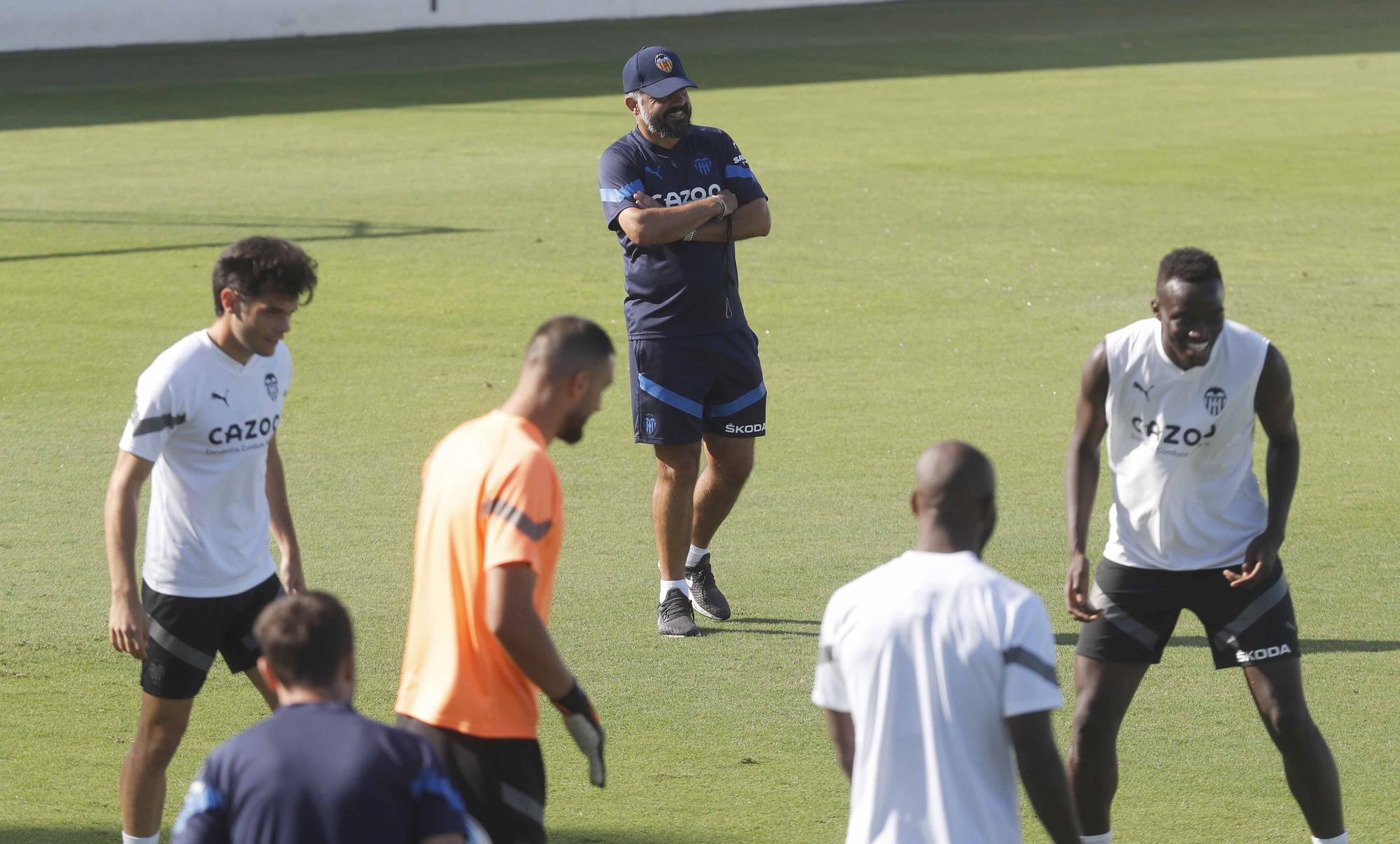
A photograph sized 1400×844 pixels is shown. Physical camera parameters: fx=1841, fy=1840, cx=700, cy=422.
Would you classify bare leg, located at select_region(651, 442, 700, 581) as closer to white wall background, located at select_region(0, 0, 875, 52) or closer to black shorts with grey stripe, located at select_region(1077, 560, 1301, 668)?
black shorts with grey stripe, located at select_region(1077, 560, 1301, 668)

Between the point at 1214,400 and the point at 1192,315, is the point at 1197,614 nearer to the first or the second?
the point at 1214,400

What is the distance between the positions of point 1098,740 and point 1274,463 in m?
0.99

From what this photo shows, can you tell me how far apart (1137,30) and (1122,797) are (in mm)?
37763

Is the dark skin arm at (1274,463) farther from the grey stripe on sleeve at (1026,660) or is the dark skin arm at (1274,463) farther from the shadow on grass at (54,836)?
the shadow on grass at (54,836)

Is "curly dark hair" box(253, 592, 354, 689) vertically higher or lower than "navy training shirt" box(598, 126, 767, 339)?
lower

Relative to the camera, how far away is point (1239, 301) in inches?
570

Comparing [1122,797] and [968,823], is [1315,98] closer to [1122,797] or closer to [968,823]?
[1122,797]

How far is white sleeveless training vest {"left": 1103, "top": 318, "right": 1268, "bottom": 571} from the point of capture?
5.45 m

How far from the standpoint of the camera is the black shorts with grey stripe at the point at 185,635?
5.45 metres

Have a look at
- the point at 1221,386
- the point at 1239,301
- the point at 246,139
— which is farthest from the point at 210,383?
the point at 246,139

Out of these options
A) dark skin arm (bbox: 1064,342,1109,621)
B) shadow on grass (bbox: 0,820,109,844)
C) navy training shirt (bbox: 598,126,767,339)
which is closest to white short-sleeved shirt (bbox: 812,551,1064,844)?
dark skin arm (bbox: 1064,342,1109,621)

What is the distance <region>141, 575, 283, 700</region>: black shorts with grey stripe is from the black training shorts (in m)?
1.27

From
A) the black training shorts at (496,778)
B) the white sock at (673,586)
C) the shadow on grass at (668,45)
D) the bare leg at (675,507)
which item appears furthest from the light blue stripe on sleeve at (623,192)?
the shadow on grass at (668,45)

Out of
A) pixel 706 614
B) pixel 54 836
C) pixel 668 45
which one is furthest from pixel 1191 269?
pixel 668 45
